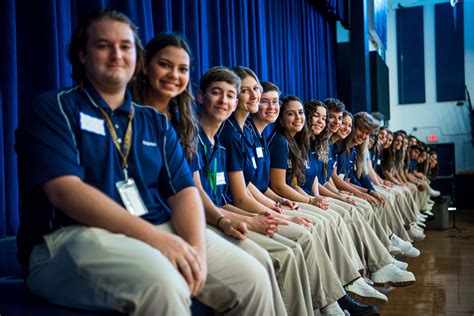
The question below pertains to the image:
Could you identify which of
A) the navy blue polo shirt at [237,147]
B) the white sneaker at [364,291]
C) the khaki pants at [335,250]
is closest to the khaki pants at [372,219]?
the white sneaker at [364,291]

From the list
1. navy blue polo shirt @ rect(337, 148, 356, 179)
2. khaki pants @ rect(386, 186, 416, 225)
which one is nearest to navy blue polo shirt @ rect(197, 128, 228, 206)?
navy blue polo shirt @ rect(337, 148, 356, 179)

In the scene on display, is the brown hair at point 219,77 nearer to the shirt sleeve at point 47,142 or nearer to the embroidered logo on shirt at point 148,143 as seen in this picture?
the embroidered logo on shirt at point 148,143

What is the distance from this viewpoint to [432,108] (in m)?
11.5

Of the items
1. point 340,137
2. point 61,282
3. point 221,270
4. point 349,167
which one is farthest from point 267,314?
point 349,167

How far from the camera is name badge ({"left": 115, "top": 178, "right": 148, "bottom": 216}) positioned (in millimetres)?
1434

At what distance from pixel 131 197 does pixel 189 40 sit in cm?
217

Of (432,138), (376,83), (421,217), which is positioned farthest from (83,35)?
(432,138)

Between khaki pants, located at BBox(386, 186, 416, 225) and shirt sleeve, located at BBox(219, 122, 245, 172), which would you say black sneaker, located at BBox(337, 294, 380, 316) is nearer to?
shirt sleeve, located at BBox(219, 122, 245, 172)

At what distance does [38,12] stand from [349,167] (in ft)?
10.8

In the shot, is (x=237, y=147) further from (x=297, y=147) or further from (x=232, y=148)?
(x=297, y=147)

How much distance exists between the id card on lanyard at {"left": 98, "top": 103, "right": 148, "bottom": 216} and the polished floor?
5.87 ft

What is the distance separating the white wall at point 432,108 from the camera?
11109 millimetres

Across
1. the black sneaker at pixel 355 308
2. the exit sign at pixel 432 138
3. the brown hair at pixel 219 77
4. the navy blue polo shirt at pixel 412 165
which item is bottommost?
the black sneaker at pixel 355 308

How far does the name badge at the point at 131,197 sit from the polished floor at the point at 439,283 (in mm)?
1781
